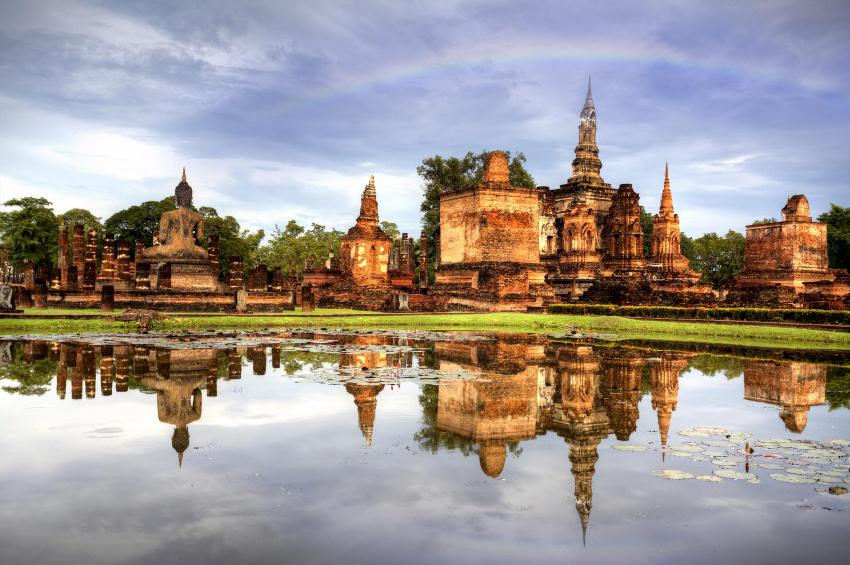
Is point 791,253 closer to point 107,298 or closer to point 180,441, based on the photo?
point 107,298

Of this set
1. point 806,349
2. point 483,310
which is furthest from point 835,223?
point 806,349

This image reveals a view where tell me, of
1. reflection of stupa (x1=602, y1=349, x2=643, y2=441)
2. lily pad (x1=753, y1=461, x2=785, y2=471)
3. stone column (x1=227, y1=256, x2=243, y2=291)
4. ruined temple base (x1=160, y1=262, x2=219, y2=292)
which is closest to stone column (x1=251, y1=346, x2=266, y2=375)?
reflection of stupa (x1=602, y1=349, x2=643, y2=441)

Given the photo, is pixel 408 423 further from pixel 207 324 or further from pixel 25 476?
pixel 207 324

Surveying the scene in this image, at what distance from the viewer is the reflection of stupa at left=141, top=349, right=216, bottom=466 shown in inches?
360

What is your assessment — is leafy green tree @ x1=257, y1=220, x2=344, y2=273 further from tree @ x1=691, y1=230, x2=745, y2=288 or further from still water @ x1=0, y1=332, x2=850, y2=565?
still water @ x1=0, y1=332, x2=850, y2=565

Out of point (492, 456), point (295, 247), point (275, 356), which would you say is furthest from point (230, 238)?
point (492, 456)

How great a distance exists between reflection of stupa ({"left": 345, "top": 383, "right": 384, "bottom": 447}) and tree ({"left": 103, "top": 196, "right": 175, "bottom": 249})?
2197 inches

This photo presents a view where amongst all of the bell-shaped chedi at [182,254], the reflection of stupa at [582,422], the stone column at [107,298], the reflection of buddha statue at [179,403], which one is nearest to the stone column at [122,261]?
the bell-shaped chedi at [182,254]

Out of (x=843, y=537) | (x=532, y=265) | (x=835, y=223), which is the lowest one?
(x=843, y=537)

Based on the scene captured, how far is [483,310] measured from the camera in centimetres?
3459

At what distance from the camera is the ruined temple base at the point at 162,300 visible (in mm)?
28453

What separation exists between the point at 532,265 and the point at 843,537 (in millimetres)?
32844

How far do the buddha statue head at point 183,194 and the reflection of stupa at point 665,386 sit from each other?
80.1 feet

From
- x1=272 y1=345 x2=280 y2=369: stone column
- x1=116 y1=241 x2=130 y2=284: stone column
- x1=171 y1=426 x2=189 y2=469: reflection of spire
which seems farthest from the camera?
x1=116 y1=241 x2=130 y2=284: stone column
